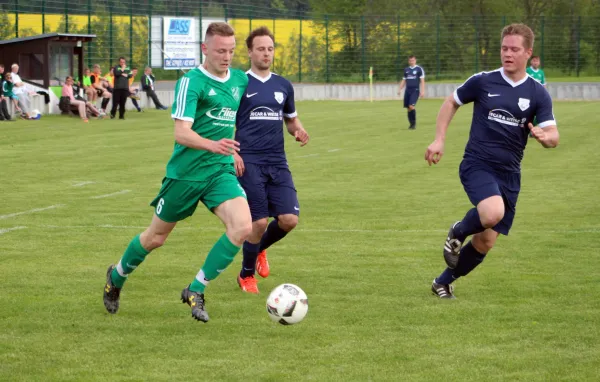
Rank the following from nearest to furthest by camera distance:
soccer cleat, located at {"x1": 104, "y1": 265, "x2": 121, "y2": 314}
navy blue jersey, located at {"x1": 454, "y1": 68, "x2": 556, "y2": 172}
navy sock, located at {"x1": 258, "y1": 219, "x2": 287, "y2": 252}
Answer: soccer cleat, located at {"x1": 104, "y1": 265, "x2": 121, "y2": 314}
navy blue jersey, located at {"x1": 454, "y1": 68, "x2": 556, "y2": 172}
navy sock, located at {"x1": 258, "y1": 219, "x2": 287, "y2": 252}

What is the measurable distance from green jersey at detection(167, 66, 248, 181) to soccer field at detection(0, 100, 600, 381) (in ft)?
3.44

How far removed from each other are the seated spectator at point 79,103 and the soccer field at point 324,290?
1416 cm

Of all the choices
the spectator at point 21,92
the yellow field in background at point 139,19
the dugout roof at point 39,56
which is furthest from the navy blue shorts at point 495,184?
the yellow field in background at point 139,19

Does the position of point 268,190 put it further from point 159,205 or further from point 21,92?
point 21,92

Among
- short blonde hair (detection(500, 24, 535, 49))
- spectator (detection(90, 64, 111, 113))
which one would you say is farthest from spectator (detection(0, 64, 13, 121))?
short blonde hair (detection(500, 24, 535, 49))

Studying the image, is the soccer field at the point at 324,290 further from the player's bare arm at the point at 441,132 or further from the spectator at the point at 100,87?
the spectator at the point at 100,87

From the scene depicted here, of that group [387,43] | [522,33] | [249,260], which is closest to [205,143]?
[249,260]

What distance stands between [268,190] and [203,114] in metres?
1.45

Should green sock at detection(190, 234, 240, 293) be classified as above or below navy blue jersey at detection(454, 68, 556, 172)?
below

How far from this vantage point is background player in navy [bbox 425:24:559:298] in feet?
24.5

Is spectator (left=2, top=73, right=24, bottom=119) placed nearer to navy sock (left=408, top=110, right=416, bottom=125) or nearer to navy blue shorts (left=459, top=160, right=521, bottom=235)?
navy sock (left=408, top=110, right=416, bottom=125)

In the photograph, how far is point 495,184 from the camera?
748cm

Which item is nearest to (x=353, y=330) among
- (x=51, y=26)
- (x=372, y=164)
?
(x=372, y=164)

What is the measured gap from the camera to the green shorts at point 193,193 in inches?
267
